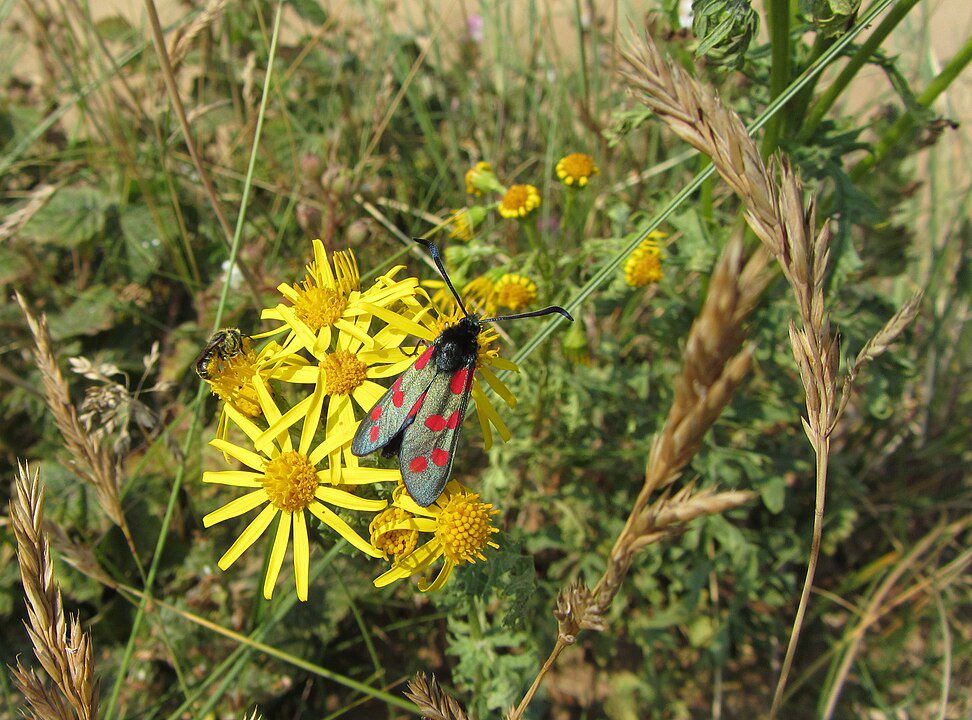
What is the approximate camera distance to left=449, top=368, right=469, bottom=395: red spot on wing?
1.70m

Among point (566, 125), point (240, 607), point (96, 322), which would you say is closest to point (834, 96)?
point (566, 125)

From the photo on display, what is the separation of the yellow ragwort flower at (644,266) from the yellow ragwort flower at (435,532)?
4.40 feet

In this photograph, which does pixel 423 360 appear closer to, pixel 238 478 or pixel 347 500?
pixel 347 500

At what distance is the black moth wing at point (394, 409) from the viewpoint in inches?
65.9

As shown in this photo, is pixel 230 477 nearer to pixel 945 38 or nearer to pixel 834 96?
pixel 834 96

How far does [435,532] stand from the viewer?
1.83 meters

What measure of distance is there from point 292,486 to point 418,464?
452mm

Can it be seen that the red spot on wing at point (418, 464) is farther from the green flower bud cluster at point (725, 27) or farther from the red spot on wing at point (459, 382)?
the green flower bud cluster at point (725, 27)

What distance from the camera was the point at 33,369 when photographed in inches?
142

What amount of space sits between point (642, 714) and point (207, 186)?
10.4ft

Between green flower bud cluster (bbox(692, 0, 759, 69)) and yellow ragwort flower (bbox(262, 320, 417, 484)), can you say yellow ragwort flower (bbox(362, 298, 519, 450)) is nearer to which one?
yellow ragwort flower (bbox(262, 320, 417, 484))

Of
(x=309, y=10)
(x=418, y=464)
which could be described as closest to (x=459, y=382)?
(x=418, y=464)

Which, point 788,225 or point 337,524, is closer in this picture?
point 788,225

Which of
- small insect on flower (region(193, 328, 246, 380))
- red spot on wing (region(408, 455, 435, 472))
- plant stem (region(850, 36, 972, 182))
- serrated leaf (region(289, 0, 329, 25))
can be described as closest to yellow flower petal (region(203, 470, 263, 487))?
small insect on flower (region(193, 328, 246, 380))
